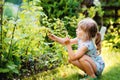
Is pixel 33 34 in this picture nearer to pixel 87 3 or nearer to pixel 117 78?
pixel 117 78

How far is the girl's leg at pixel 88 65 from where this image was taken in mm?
4996

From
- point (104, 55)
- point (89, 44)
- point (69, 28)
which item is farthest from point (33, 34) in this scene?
point (69, 28)

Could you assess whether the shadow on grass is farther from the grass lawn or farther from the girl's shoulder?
the girl's shoulder

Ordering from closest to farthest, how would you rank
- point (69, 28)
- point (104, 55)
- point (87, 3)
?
point (104, 55) → point (69, 28) → point (87, 3)

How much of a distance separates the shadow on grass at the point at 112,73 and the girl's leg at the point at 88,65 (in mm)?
301

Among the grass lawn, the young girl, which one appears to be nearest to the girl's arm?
the young girl

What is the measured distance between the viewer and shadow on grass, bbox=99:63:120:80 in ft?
17.6

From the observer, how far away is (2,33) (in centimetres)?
498

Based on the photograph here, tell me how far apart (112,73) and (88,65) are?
0.76 meters

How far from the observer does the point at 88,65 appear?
5.00 meters

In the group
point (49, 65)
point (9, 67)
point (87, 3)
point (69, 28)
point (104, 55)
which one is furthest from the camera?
point (87, 3)

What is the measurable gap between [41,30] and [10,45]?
502 millimetres

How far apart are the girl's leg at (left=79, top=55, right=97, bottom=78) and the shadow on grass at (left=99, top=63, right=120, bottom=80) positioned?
301 mm

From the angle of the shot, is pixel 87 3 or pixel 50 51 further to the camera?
pixel 87 3
